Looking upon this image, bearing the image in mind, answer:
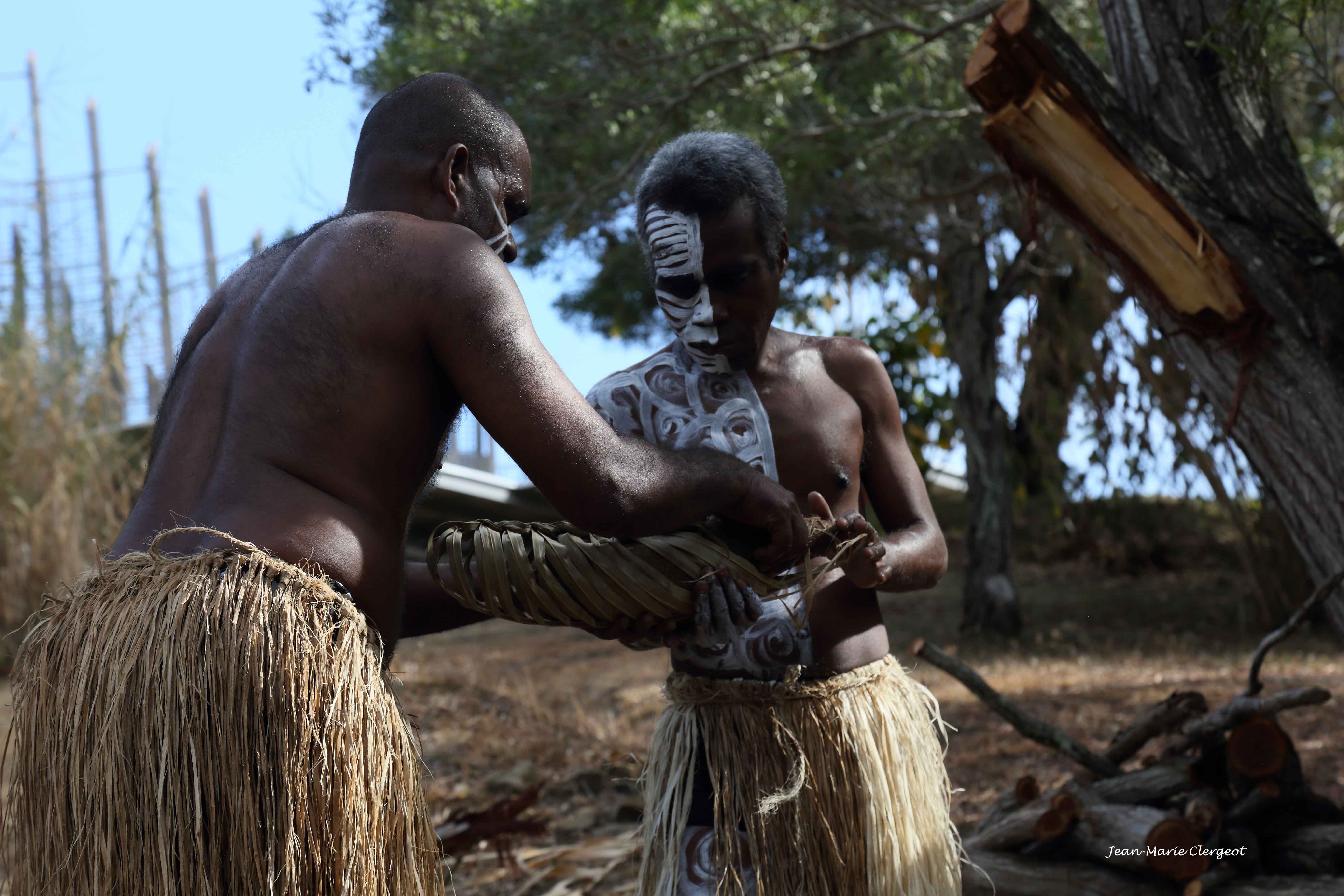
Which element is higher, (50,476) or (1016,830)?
(50,476)

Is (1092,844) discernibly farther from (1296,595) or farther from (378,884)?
(1296,595)

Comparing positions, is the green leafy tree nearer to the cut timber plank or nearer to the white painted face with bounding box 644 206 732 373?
the cut timber plank

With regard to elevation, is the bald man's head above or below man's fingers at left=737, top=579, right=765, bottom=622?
above

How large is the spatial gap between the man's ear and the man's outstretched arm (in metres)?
0.18

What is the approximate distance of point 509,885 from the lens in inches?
166

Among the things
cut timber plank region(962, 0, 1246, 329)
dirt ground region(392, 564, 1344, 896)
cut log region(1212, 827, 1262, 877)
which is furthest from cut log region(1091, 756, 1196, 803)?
cut timber plank region(962, 0, 1246, 329)

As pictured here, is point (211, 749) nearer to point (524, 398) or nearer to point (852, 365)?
point (524, 398)

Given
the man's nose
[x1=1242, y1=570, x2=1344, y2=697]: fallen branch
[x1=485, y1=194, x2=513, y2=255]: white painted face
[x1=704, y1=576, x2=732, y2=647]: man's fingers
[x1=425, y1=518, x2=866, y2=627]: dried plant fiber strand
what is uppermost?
[x1=485, y1=194, x2=513, y2=255]: white painted face

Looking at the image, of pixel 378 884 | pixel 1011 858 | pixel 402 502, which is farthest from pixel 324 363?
pixel 1011 858

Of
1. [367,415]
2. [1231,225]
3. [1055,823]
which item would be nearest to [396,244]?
[367,415]

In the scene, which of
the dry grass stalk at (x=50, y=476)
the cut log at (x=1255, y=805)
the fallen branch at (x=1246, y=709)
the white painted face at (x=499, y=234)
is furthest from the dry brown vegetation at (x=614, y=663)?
the white painted face at (x=499, y=234)

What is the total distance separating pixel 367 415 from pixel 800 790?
1.16 metres

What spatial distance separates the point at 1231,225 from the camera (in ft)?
10.2

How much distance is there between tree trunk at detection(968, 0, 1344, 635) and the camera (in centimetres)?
305
